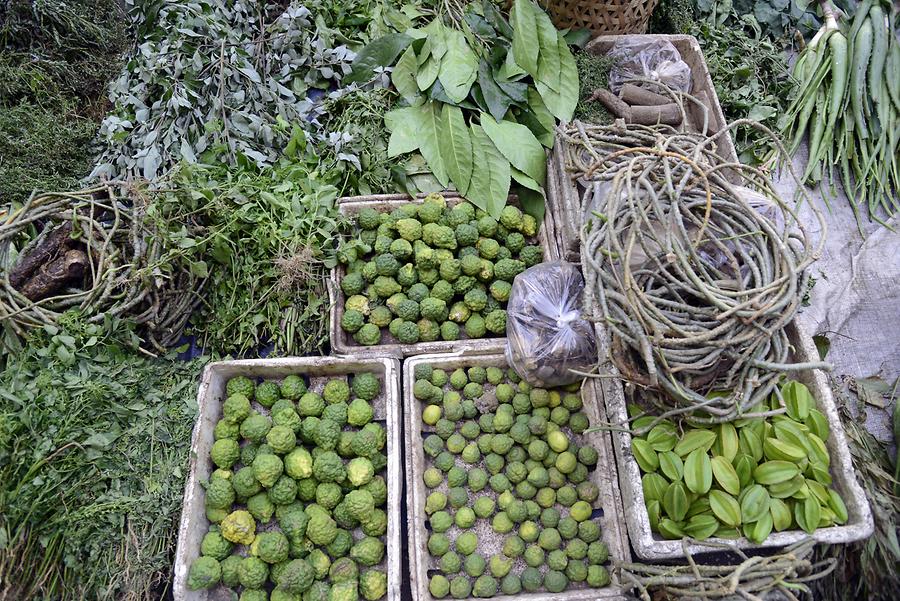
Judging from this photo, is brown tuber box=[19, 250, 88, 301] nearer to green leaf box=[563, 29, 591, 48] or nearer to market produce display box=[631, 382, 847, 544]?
market produce display box=[631, 382, 847, 544]

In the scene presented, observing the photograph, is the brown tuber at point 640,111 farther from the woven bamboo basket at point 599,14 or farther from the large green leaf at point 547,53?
the woven bamboo basket at point 599,14

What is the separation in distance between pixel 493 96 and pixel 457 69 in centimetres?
21

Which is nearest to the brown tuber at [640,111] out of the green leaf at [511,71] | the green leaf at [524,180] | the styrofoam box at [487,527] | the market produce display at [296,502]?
the green leaf at [511,71]

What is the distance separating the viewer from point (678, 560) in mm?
1778

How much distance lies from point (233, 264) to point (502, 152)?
4.21 feet

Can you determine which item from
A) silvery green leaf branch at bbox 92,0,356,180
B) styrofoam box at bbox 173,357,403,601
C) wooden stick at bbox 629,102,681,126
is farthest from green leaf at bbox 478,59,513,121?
styrofoam box at bbox 173,357,403,601

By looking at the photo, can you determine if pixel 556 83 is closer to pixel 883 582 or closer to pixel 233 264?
pixel 233 264

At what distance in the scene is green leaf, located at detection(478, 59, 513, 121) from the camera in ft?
8.29

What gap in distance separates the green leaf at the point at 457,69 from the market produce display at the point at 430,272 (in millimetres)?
515

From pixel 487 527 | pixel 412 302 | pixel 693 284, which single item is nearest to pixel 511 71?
pixel 412 302

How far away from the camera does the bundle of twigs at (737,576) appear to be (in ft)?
4.84

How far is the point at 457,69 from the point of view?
2531mm

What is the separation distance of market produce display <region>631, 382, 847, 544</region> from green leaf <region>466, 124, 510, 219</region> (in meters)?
1.21

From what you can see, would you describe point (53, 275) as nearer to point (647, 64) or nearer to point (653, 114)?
point (653, 114)
